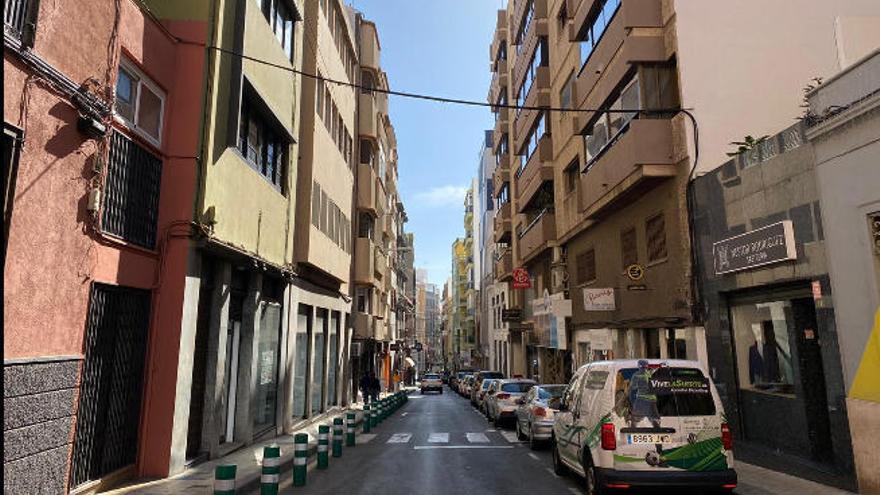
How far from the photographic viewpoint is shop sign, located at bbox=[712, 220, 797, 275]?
34.0 feet

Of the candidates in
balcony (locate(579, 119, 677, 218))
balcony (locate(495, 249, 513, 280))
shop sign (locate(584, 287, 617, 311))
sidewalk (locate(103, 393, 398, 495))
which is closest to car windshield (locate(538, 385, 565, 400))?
shop sign (locate(584, 287, 617, 311))

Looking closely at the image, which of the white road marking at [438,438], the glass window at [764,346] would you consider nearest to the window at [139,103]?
the white road marking at [438,438]

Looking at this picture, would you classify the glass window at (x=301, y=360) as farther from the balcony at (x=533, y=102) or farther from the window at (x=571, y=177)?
the balcony at (x=533, y=102)

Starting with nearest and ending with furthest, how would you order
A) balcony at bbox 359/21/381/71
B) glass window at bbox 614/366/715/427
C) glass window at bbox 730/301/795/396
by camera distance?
glass window at bbox 614/366/715/427, glass window at bbox 730/301/795/396, balcony at bbox 359/21/381/71

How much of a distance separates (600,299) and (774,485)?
9.51 metres

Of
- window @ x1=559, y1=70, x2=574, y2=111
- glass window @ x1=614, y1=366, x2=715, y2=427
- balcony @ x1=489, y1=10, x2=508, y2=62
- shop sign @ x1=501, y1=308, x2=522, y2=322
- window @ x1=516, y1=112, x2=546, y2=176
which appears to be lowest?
glass window @ x1=614, y1=366, x2=715, y2=427

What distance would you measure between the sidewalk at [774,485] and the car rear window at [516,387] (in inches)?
403

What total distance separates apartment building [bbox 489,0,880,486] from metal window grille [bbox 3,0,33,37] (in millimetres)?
12813

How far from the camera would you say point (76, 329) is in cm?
843

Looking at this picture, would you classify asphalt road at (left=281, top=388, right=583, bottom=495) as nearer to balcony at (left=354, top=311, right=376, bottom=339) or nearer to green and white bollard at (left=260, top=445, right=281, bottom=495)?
green and white bollard at (left=260, top=445, right=281, bottom=495)

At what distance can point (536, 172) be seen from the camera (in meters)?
28.7

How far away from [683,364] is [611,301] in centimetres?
1038

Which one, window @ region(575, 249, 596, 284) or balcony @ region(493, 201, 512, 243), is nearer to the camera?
window @ region(575, 249, 596, 284)

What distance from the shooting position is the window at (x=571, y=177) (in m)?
24.2
